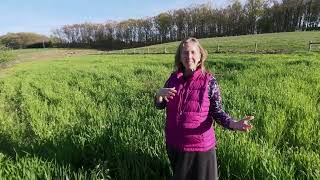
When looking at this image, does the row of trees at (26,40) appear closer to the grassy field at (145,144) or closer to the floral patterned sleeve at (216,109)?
the grassy field at (145,144)

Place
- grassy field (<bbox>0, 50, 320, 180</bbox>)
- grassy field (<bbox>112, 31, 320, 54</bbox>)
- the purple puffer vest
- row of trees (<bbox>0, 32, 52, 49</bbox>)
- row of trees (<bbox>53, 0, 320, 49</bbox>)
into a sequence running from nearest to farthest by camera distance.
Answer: the purple puffer vest → grassy field (<bbox>0, 50, 320, 180</bbox>) → grassy field (<bbox>112, 31, 320, 54</bbox>) → row of trees (<bbox>53, 0, 320, 49</bbox>) → row of trees (<bbox>0, 32, 52, 49</bbox>)

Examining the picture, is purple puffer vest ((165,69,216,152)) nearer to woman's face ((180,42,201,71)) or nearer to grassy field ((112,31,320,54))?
woman's face ((180,42,201,71))

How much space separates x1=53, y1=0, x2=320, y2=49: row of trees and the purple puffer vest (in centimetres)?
7917

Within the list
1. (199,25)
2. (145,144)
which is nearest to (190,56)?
(145,144)

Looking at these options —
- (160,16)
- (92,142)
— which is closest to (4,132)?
(92,142)

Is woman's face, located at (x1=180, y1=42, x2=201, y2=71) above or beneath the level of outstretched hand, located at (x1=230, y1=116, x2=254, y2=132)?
above

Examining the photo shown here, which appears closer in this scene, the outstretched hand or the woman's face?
the outstretched hand

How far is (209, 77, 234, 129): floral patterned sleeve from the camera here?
3676 mm

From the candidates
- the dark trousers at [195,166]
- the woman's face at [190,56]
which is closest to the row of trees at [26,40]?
the woman's face at [190,56]

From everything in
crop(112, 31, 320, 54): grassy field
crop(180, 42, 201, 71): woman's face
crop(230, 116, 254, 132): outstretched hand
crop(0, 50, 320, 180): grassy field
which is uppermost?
crop(180, 42, 201, 71): woman's face

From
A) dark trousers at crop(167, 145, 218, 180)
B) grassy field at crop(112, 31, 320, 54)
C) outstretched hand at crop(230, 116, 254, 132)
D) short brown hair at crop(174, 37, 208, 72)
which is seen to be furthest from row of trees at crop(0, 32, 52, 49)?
outstretched hand at crop(230, 116, 254, 132)

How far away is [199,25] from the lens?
318 ft

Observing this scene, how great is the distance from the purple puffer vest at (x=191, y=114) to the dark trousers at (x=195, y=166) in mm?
51

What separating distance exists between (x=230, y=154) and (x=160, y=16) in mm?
107398
